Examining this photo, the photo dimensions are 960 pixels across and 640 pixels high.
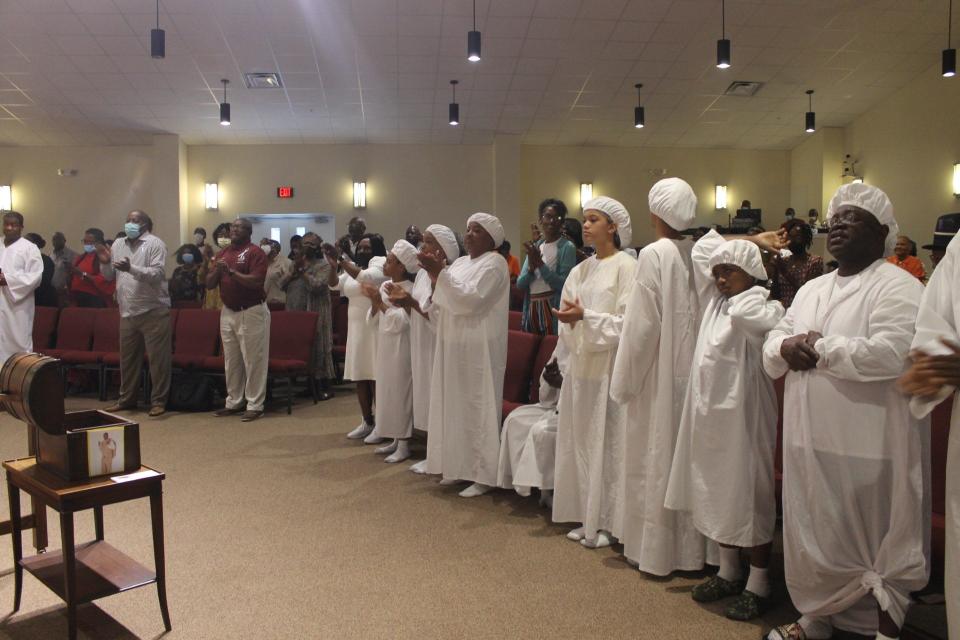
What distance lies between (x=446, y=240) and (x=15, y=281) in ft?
13.1

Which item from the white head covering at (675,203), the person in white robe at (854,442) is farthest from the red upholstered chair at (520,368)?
the person in white robe at (854,442)

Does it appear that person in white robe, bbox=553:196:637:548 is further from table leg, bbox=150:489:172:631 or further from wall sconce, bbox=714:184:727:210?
wall sconce, bbox=714:184:727:210

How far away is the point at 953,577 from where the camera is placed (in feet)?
6.59

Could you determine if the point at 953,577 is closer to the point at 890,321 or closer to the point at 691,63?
the point at 890,321

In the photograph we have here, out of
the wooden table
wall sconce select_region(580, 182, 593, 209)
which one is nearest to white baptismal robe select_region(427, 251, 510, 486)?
the wooden table

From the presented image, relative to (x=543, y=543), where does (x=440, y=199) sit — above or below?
above

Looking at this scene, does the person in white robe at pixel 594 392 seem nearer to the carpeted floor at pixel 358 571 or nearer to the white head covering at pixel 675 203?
the carpeted floor at pixel 358 571

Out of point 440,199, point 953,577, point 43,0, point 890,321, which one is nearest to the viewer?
point 953,577

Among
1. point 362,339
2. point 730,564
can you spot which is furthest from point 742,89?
point 730,564

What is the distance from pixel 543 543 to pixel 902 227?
10250mm

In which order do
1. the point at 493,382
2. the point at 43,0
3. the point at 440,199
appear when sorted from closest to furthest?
the point at 493,382
the point at 43,0
the point at 440,199

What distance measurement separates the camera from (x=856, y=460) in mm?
2455

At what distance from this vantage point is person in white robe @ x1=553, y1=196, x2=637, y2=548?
369 cm

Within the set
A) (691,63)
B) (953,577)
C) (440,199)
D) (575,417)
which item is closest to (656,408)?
(575,417)
